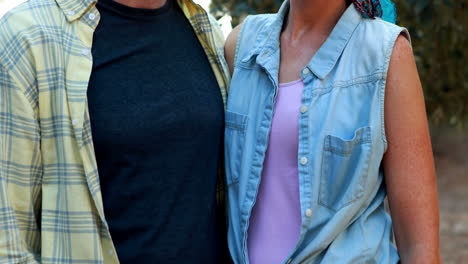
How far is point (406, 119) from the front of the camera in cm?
225

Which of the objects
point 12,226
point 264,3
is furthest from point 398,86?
point 264,3

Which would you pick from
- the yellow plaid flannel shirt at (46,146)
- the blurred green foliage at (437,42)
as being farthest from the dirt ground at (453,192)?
the yellow plaid flannel shirt at (46,146)

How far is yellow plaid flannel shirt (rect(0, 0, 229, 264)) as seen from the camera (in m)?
2.17

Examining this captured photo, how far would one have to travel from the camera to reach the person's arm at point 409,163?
2.26 metres

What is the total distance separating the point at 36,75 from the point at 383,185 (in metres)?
1.14

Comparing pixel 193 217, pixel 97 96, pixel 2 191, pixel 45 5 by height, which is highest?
pixel 45 5

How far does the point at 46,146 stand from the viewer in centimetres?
223

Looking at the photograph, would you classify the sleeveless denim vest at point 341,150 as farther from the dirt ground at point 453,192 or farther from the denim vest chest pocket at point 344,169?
the dirt ground at point 453,192

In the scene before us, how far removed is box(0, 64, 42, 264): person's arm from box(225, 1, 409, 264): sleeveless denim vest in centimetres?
69

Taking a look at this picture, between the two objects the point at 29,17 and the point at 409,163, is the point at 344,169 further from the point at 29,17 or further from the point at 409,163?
the point at 29,17

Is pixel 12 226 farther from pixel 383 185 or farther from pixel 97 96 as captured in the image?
pixel 383 185

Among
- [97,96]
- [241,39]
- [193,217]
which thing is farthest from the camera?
[241,39]

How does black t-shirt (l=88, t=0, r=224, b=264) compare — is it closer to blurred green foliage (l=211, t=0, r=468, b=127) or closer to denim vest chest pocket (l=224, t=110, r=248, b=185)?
denim vest chest pocket (l=224, t=110, r=248, b=185)

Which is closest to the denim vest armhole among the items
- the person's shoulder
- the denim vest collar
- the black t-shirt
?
the denim vest collar
